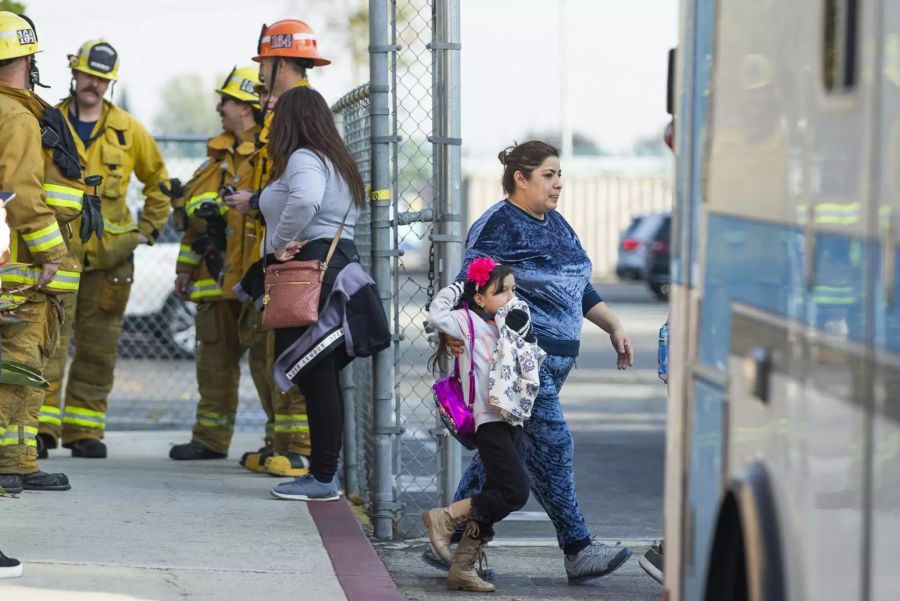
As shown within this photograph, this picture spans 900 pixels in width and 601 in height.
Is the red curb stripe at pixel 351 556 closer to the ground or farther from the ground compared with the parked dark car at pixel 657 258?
farther from the ground

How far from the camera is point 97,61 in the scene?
26.6 feet

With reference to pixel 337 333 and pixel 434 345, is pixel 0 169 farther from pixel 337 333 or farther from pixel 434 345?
pixel 434 345

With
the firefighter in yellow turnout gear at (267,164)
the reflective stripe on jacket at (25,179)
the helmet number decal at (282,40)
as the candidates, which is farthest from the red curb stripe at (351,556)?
the helmet number decal at (282,40)

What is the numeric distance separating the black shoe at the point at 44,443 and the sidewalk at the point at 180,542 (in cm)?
31

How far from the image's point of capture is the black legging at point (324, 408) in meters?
6.77

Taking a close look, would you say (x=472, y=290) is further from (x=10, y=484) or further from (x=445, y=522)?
(x=10, y=484)

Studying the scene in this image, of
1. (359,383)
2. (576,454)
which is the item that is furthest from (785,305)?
(576,454)

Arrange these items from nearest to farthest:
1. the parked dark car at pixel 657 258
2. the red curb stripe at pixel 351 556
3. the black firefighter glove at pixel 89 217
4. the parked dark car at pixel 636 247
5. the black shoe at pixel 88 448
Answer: the red curb stripe at pixel 351 556
the black firefighter glove at pixel 89 217
the black shoe at pixel 88 448
the parked dark car at pixel 657 258
the parked dark car at pixel 636 247

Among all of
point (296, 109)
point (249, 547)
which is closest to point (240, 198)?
point (296, 109)

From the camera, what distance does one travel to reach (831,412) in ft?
8.86

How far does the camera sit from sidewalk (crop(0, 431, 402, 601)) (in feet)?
17.1

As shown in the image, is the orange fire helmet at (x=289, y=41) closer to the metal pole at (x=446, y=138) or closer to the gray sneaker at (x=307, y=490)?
the metal pole at (x=446, y=138)

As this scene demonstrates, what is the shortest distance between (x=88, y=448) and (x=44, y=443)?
1.00 feet

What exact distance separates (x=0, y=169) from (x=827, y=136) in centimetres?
454
